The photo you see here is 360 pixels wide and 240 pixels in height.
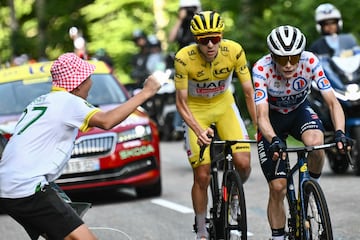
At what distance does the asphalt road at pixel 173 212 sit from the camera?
1079cm

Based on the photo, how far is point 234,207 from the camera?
8891mm

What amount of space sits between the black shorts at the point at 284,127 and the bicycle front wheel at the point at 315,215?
717 millimetres

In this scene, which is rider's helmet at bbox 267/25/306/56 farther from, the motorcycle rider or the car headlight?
the motorcycle rider

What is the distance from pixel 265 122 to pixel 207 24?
143 centimetres

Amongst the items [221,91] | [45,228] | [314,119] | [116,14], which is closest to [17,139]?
[45,228]

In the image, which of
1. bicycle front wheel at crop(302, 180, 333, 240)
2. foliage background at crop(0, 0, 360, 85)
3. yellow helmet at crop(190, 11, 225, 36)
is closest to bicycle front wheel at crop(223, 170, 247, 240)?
bicycle front wheel at crop(302, 180, 333, 240)

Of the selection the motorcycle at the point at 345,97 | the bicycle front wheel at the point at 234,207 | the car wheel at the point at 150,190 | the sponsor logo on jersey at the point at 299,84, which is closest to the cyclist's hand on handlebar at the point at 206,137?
the bicycle front wheel at the point at 234,207

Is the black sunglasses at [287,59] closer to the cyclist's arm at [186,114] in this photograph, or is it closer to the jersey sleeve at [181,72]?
the cyclist's arm at [186,114]

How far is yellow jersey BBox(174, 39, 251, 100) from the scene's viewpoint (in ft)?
31.9

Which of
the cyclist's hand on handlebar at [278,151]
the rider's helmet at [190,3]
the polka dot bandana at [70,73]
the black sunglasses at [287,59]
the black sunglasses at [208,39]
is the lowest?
the cyclist's hand on handlebar at [278,151]

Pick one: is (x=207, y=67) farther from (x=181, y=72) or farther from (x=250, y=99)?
(x=250, y=99)

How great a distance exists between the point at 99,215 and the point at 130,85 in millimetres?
4759

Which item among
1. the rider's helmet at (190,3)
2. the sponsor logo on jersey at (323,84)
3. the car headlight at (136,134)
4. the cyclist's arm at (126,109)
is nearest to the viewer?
the cyclist's arm at (126,109)

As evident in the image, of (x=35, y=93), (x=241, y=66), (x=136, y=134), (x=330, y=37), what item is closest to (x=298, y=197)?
(x=241, y=66)
